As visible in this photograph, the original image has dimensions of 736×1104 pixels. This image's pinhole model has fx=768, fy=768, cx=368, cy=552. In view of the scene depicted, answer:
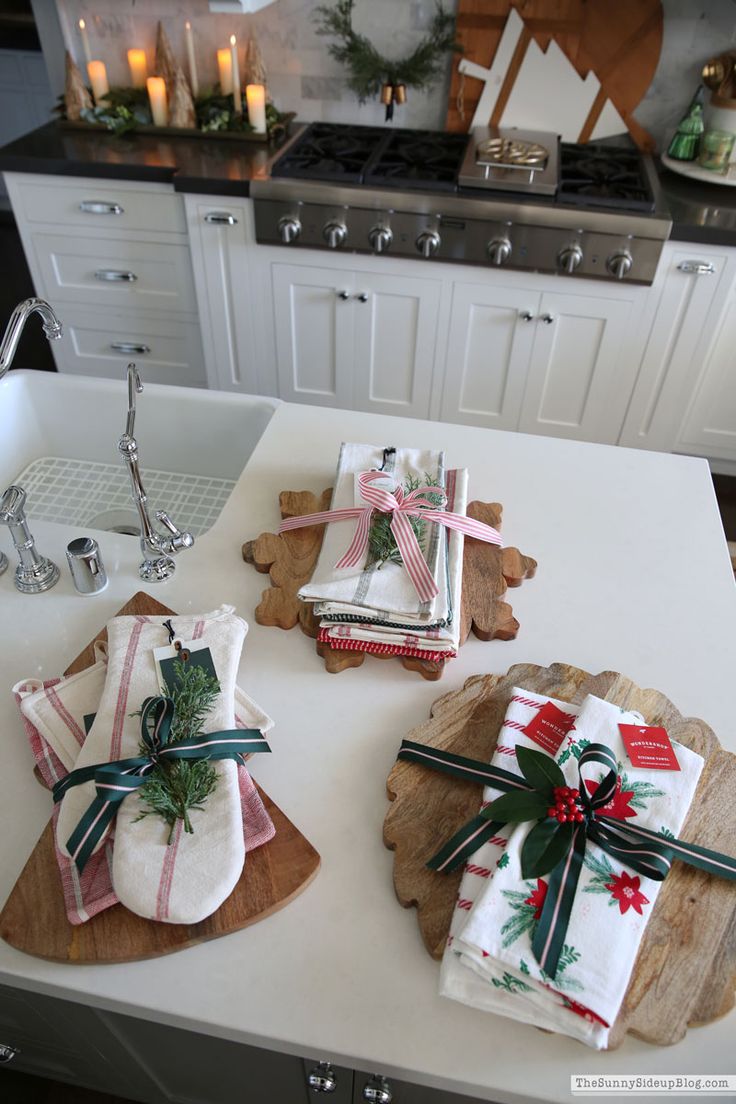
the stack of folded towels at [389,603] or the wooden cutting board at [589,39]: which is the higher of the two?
the wooden cutting board at [589,39]

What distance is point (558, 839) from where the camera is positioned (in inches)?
30.1

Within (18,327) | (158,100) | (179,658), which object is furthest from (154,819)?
(158,100)

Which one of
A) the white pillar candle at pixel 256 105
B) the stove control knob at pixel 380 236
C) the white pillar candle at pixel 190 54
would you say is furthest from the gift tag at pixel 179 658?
the white pillar candle at pixel 190 54

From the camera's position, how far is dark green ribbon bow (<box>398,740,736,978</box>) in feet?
2.41

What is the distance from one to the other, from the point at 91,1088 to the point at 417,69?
8.80 ft

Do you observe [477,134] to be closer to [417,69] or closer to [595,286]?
[417,69]

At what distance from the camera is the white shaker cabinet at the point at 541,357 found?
218cm

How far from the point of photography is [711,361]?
89.4 inches

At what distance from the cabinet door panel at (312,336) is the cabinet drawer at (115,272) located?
0.33m

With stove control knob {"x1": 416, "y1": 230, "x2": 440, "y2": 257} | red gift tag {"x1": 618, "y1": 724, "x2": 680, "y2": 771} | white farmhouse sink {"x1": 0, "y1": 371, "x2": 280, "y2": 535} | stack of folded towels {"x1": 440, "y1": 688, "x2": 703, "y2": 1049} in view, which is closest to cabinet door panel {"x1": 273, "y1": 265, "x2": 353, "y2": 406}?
stove control knob {"x1": 416, "y1": 230, "x2": 440, "y2": 257}

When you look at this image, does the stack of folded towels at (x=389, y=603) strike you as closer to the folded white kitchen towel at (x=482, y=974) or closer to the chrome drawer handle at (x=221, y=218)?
the folded white kitchen towel at (x=482, y=974)

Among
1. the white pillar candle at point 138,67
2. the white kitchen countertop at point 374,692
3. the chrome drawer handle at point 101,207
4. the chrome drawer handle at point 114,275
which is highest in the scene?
the white pillar candle at point 138,67

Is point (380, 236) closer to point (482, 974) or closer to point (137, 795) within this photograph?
point (137, 795)

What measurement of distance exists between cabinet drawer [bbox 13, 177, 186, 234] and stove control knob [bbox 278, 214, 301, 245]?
34cm
